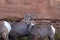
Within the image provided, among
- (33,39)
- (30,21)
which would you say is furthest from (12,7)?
(33,39)

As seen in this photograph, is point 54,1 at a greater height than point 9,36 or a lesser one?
greater

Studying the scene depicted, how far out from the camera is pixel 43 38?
6723 millimetres

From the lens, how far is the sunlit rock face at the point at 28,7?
767 cm

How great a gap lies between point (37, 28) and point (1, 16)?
54.1 inches

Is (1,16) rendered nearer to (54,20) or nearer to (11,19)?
(11,19)

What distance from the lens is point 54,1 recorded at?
7715 millimetres

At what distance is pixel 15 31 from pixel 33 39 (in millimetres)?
502

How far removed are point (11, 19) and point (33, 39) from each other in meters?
1.33

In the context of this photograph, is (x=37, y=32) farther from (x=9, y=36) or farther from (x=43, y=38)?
(x=9, y=36)

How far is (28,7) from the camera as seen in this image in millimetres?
7684

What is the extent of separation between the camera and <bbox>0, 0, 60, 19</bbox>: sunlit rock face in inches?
302

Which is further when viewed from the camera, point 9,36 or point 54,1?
point 54,1

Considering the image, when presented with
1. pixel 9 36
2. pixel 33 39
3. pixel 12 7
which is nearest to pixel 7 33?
pixel 9 36

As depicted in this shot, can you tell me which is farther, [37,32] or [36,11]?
[36,11]
